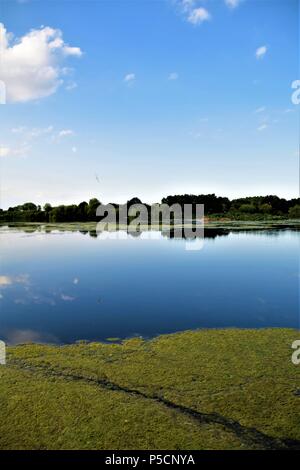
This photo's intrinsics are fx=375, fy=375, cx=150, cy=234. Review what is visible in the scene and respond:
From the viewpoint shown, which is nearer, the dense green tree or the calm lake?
the calm lake

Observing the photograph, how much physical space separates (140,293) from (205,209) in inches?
3253

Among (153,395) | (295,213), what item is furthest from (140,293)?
(295,213)

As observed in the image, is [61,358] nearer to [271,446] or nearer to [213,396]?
[213,396]

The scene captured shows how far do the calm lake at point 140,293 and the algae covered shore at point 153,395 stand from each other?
121 cm

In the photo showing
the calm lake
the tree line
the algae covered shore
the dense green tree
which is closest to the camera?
the algae covered shore

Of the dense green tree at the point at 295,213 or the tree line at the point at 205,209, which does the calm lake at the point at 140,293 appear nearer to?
the tree line at the point at 205,209

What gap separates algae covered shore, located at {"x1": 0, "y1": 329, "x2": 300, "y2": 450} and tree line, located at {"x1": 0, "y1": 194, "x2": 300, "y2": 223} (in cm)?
6712

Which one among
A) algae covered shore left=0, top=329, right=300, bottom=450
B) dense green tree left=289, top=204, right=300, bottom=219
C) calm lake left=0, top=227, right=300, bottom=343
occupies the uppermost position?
dense green tree left=289, top=204, right=300, bottom=219

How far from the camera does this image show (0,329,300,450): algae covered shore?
468cm

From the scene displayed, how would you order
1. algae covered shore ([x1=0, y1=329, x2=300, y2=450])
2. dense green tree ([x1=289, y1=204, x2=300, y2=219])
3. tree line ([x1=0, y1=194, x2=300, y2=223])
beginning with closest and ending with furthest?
1. algae covered shore ([x1=0, y1=329, x2=300, y2=450])
2. tree line ([x1=0, y1=194, x2=300, y2=223])
3. dense green tree ([x1=289, y1=204, x2=300, y2=219])

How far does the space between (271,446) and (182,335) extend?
375cm

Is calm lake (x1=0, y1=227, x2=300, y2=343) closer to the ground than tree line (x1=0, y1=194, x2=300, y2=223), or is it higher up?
closer to the ground

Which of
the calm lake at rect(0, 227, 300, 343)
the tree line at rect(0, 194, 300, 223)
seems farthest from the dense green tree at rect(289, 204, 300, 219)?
the calm lake at rect(0, 227, 300, 343)

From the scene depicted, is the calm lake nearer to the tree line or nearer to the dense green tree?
the tree line
